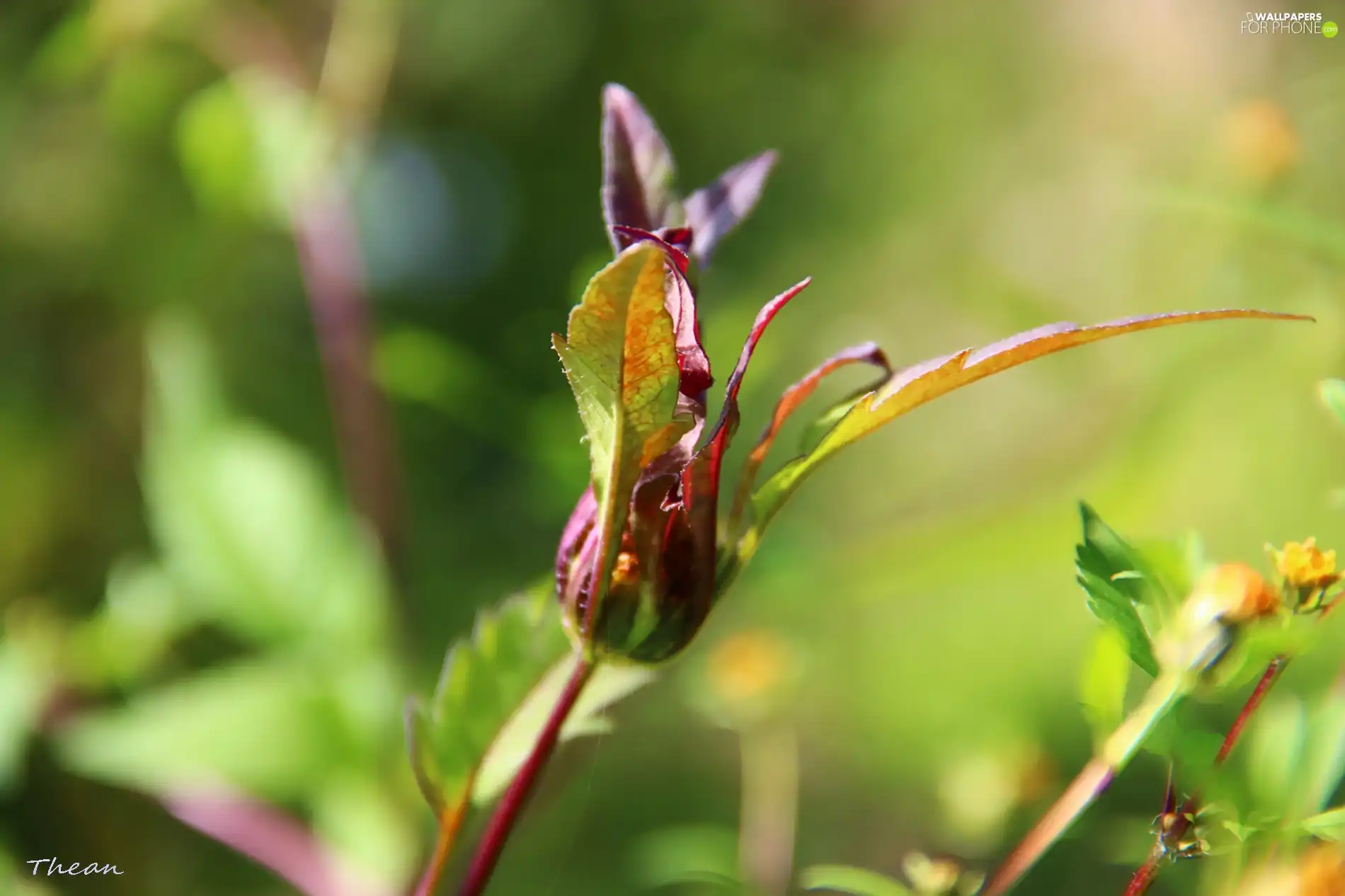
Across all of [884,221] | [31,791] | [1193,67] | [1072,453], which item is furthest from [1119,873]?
[1193,67]

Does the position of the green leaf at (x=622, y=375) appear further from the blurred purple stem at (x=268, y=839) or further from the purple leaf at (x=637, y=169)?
the blurred purple stem at (x=268, y=839)

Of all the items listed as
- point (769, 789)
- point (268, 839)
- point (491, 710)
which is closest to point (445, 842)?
point (491, 710)

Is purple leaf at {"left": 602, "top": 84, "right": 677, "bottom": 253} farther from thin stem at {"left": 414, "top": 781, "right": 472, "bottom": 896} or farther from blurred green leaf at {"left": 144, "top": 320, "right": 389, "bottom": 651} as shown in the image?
blurred green leaf at {"left": 144, "top": 320, "right": 389, "bottom": 651}

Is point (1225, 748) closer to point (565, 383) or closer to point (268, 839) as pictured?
point (268, 839)

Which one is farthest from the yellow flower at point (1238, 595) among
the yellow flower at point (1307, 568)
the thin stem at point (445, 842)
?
the thin stem at point (445, 842)

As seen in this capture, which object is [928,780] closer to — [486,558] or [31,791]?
[486,558]

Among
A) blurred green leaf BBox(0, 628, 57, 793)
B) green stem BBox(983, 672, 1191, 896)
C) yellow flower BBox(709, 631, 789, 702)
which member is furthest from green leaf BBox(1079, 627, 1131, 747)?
blurred green leaf BBox(0, 628, 57, 793)
